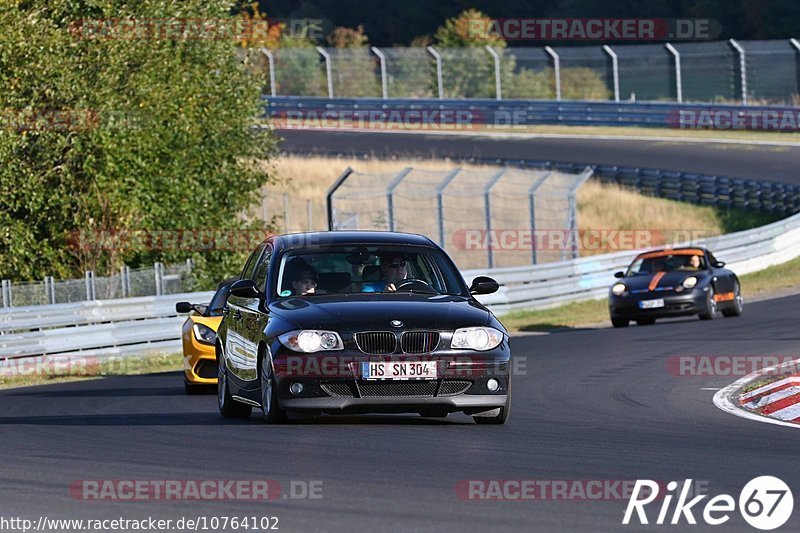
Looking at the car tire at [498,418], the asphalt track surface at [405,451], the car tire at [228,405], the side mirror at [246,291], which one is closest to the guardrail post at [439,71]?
the asphalt track surface at [405,451]

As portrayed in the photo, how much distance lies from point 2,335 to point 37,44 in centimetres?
727

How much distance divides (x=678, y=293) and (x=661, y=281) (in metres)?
0.42

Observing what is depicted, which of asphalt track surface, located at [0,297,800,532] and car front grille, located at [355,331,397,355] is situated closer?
asphalt track surface, located at [0,297,800,532]

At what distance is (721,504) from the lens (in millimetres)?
7527

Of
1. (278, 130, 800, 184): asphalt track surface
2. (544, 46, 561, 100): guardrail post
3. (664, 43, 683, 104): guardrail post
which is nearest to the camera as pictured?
(278, 130, 800, 184): asphalt track surface

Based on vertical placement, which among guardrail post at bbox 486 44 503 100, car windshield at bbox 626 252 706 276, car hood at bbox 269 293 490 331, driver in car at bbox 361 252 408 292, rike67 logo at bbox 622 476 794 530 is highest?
guardrail post at bbox 486 44 503 100

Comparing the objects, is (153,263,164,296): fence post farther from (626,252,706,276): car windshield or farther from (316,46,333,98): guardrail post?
(316,46,333,98): guardrail post

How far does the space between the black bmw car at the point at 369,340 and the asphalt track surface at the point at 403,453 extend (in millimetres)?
240

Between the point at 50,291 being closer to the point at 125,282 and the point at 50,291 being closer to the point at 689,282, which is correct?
the point at 125,282

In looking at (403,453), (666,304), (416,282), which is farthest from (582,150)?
(403,453)

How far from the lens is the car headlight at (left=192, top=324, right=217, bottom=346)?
16.3 metres

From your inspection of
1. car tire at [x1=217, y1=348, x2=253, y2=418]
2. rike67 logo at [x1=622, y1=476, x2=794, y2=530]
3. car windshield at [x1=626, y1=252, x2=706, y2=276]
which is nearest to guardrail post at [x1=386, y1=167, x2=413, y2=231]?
car windshield at [x1=626, y1=252, x2=706, y2=276]

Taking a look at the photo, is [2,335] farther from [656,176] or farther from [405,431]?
[656,176]

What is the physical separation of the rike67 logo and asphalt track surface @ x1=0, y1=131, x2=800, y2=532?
0.07 metres
